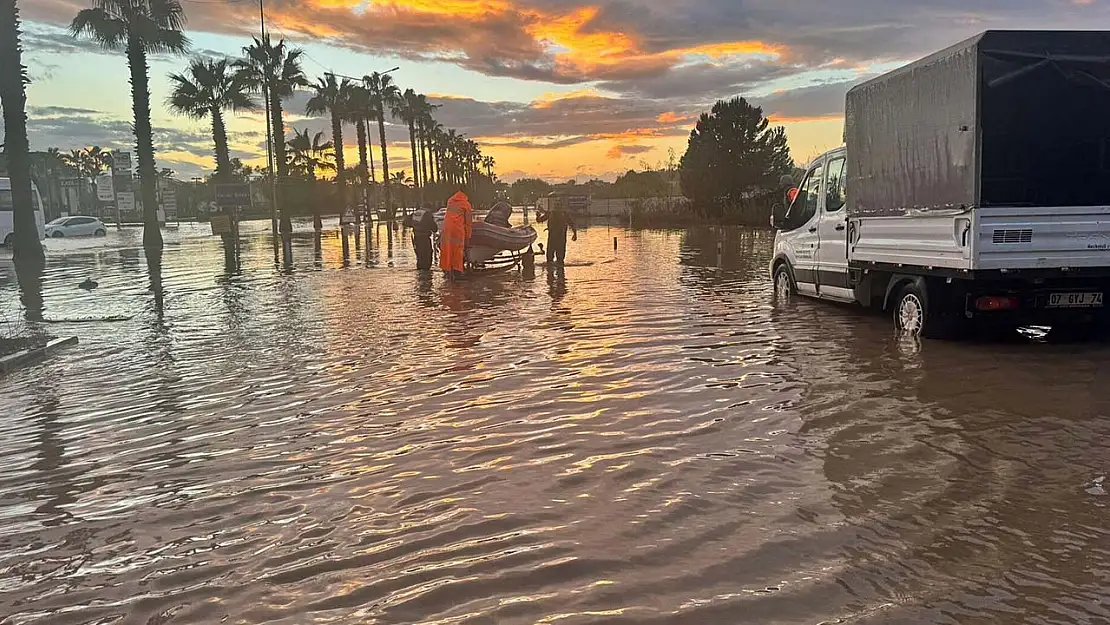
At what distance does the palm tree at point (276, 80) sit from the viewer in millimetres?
44031

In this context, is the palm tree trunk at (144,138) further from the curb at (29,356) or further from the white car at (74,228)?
the curb at (29,356)

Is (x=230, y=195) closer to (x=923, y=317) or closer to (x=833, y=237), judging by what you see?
(x=833, y=237)

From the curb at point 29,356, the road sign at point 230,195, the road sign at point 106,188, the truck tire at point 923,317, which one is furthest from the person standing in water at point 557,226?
the road sign at point 106,188

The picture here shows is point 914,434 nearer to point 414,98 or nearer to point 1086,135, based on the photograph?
point 1086,135

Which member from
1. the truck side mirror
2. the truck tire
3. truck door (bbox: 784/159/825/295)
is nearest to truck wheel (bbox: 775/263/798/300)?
truck door (bbox: 784/159/825/295)

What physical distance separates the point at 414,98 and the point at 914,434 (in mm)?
86532

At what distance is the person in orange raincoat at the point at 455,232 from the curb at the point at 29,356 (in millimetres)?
8124

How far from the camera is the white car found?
1939 inches

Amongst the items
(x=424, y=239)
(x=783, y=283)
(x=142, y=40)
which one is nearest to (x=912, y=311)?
(x=783, y=283)

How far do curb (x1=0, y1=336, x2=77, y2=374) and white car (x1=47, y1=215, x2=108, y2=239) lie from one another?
45018 mm

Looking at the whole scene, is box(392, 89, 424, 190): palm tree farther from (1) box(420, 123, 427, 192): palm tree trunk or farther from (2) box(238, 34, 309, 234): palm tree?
(2) box(238, 34, 309, 234): palm tree

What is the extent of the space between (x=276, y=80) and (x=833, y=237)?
41644mm

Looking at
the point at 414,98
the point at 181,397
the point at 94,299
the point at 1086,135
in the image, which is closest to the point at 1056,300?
the point at 1086,135

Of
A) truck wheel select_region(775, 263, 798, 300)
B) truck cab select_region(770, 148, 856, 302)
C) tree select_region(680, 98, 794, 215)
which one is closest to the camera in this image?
truck cab select_region(770, 148, 856, 302)
